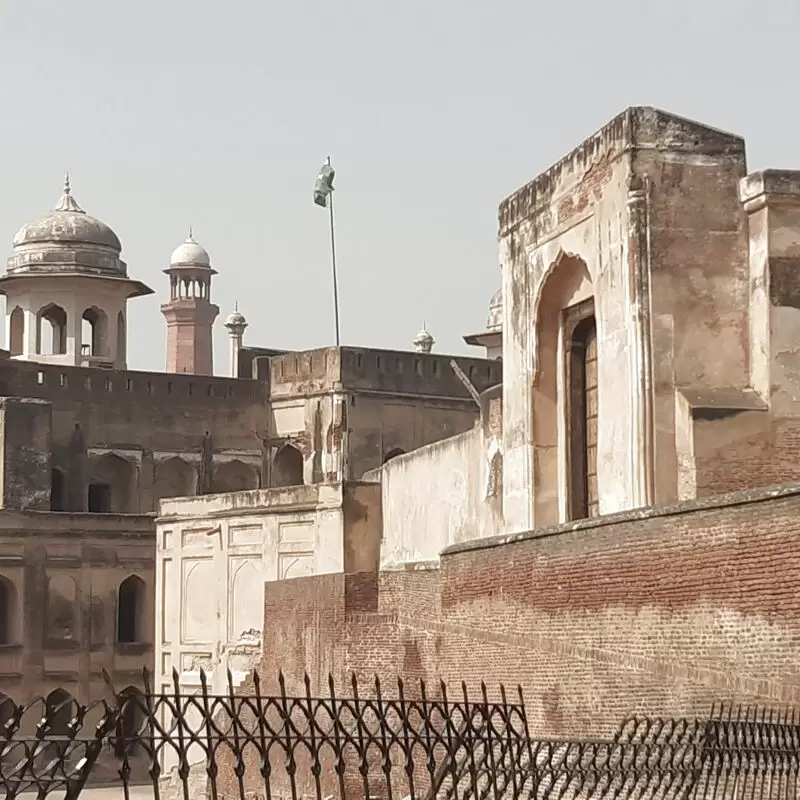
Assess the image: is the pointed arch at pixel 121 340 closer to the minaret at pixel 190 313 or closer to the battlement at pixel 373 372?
the battlement at pixel 373 372

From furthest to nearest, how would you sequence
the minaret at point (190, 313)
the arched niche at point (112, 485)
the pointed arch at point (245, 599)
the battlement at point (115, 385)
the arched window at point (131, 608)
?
the minaret at point (190, 313) → the arched niche at point (112, 485) → the battlement at point (115, 385) → the arched window at point (131, 608) → the pointed arch at point (245, 599)

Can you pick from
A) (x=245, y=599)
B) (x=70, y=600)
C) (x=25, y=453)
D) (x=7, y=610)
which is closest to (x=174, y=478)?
(x=25, y=453)

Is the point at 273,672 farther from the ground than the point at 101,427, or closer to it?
closer to it

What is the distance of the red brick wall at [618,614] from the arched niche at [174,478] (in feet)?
68.8

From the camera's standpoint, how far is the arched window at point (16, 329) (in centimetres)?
4147

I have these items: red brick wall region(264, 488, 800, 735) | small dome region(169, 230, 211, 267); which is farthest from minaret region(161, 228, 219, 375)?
red brick wall region(264, 488, 800, 735)

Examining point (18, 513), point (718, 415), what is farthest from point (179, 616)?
point (718, 415)

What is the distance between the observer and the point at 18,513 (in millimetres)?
32625

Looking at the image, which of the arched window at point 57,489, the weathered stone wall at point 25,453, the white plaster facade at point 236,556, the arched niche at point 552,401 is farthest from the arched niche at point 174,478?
the arched niche at point 552,401

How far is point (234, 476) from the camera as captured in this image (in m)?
38.7

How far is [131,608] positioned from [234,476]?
18.0 ft

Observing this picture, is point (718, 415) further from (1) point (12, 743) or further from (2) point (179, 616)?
(2) point (179, 616)

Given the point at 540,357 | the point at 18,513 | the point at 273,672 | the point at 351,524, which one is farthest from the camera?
the point at 18,513

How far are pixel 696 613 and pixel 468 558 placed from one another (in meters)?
4.24
